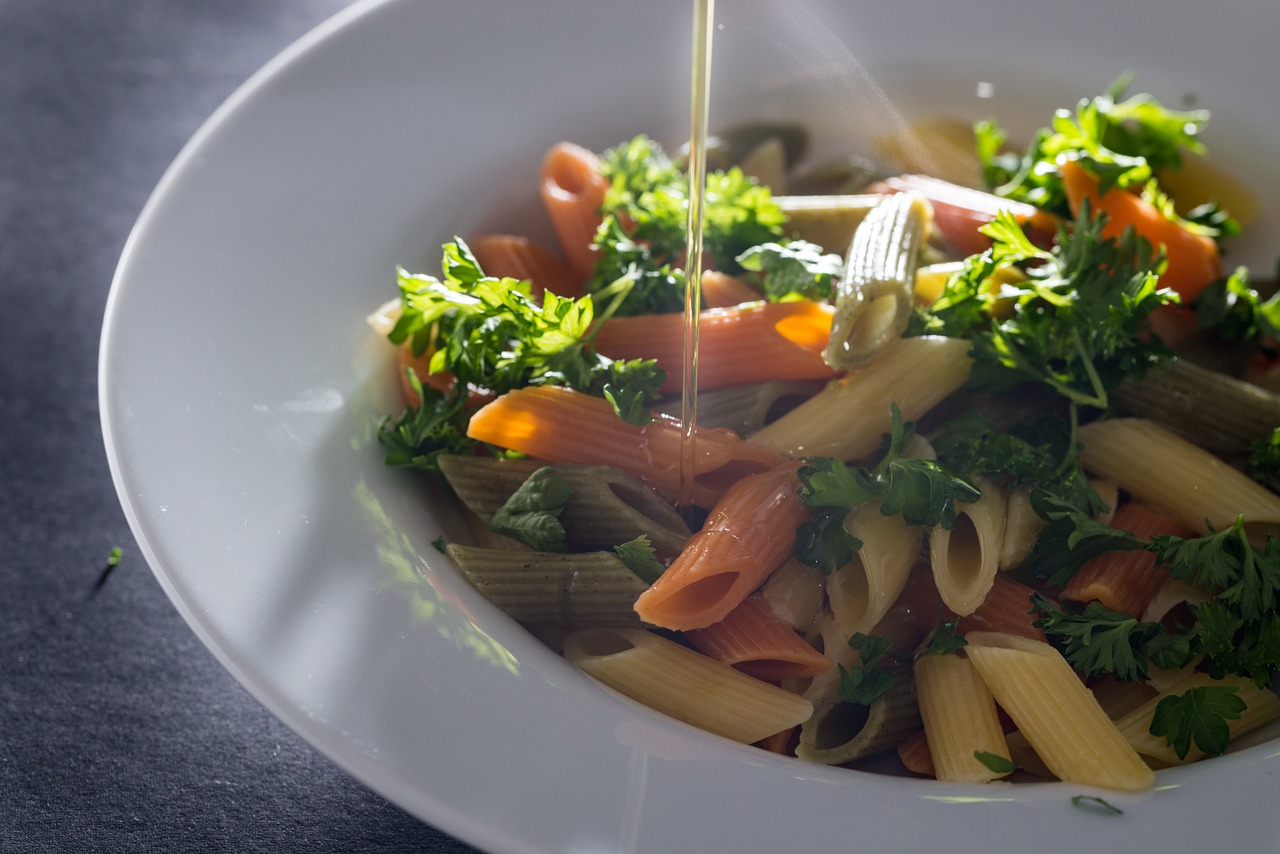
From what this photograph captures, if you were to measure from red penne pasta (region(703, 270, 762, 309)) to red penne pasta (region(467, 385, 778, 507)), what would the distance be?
15.4 inches

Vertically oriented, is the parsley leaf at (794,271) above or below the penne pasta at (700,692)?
above

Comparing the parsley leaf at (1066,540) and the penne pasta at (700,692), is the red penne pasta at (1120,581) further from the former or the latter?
the penne pasta at (700,692)

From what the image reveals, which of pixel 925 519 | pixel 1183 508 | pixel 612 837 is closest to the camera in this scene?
pixel 612 837

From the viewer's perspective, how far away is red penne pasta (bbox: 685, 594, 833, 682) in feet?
6.12

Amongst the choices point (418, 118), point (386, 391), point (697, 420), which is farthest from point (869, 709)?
point (418, 118)

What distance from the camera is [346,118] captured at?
2654 mm

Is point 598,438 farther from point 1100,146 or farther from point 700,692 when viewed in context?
point 1100,146

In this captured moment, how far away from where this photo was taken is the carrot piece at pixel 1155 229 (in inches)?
98.3

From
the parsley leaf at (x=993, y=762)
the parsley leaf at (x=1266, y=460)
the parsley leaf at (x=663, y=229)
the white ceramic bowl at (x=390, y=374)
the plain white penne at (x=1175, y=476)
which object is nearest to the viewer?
the white ceramic bowl at (x=390, y=374)

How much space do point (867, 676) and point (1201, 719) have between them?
48 centimetres

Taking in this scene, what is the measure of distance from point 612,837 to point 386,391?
108cm

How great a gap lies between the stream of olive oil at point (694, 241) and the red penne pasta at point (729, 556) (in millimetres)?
115

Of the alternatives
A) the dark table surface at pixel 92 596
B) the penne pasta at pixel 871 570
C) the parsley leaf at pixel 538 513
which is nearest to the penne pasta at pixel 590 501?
the parsley leaf at pixel 538 513

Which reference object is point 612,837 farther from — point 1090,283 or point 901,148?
point 901,148
